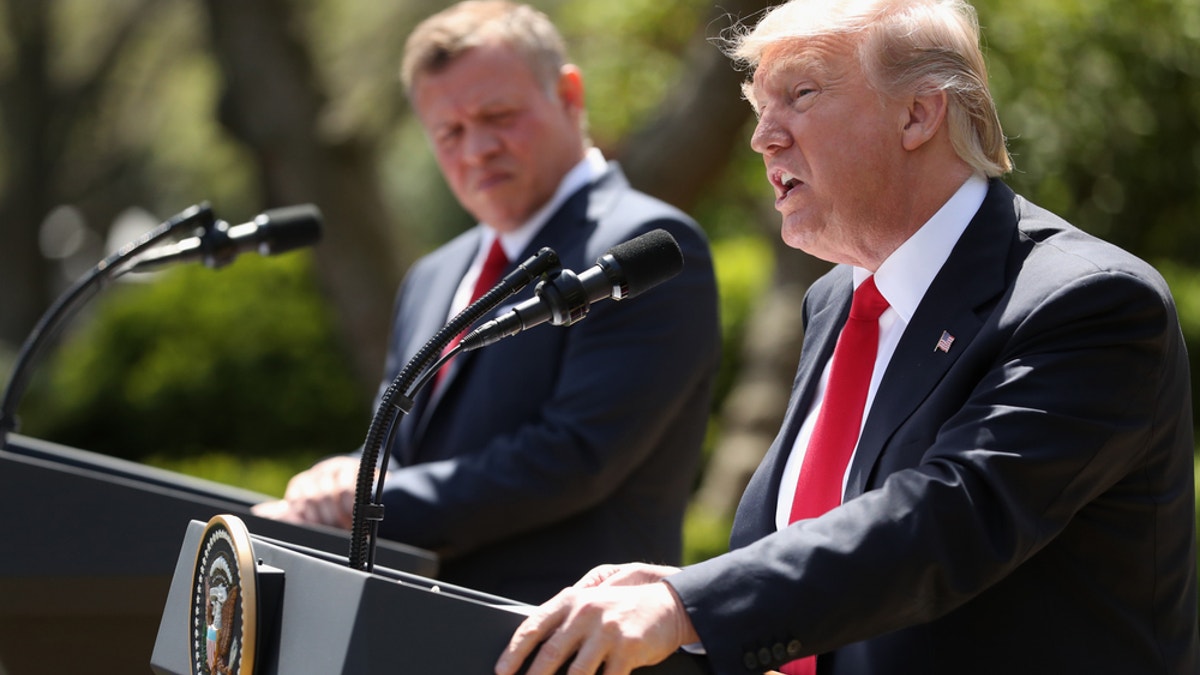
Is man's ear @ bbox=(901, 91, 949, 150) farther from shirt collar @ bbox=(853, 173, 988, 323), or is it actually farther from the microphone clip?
the microphone clip

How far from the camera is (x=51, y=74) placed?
45.5 feet

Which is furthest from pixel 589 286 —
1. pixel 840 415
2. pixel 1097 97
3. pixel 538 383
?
pixel 1097 97

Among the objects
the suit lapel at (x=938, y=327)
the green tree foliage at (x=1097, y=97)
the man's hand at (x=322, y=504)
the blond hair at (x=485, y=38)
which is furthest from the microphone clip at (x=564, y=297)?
the green tree foliage at (x=1097, y=97)

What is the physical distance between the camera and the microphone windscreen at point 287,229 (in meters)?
3.12

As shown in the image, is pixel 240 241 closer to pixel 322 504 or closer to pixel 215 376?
pixel 322 504

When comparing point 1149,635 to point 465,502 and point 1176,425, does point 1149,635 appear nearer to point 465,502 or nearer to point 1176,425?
point 1176,425

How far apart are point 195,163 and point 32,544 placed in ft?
46.4

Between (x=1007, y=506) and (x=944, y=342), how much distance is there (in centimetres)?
30

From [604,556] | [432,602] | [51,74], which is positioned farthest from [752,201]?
[51,74]

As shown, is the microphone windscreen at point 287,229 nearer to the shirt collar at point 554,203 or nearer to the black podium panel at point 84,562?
the shirt collar at point 554,203

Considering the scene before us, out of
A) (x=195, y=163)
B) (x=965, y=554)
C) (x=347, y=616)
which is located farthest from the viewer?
(x=195, y=163)

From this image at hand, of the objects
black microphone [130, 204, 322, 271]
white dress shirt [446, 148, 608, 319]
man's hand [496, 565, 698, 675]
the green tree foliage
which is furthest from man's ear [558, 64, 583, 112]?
the green tree foliage

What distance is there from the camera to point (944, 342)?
1989 millimetres

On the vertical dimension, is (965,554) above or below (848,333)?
below
